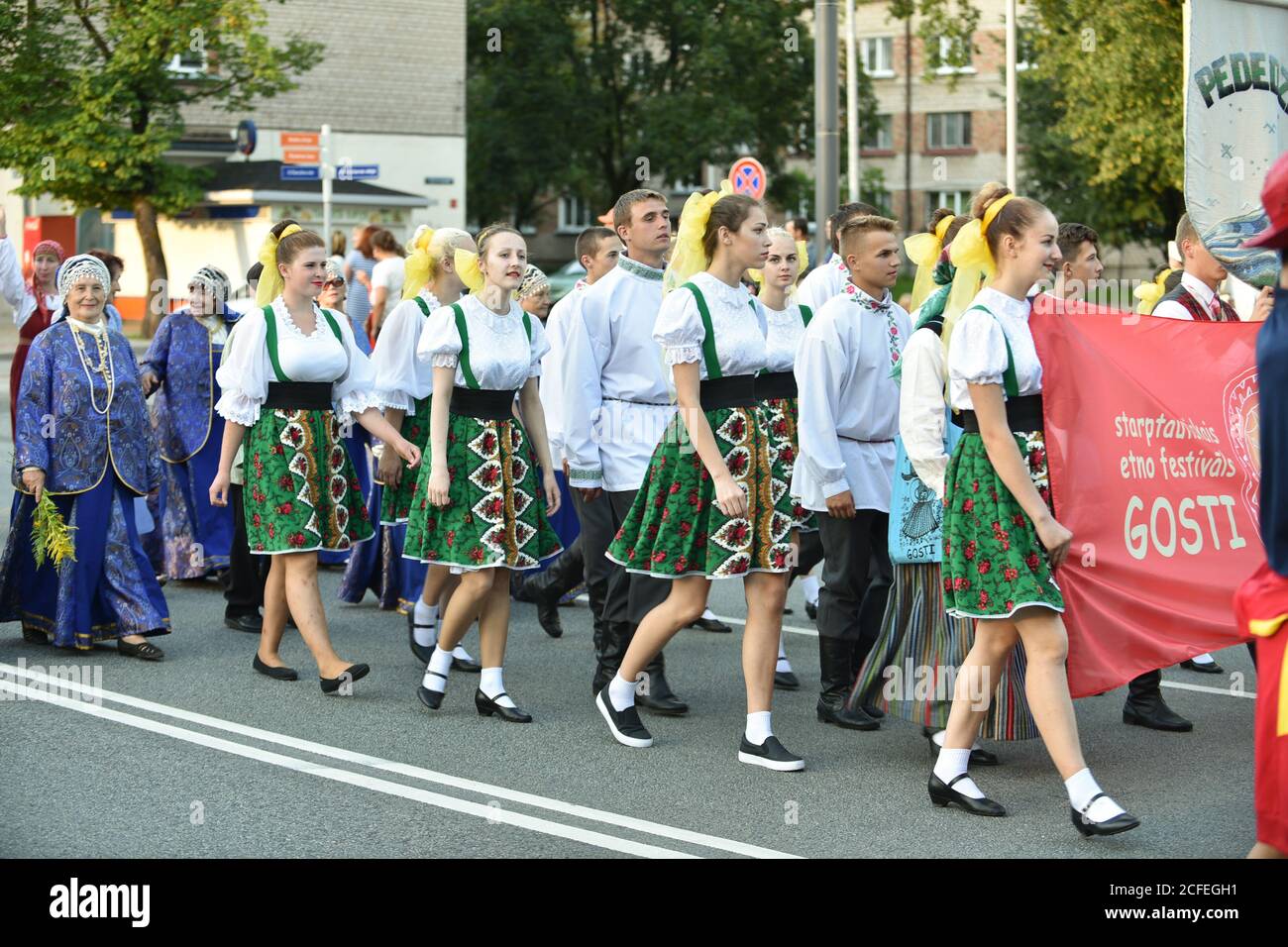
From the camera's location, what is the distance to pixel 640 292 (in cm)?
768

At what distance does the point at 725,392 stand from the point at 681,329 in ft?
1.03

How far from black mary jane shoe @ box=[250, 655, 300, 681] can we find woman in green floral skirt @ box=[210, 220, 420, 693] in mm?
267

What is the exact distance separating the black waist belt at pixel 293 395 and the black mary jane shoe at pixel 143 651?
1541 mm

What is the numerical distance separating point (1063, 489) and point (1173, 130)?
78.1 feet

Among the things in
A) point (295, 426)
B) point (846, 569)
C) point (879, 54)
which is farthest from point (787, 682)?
point (879, 54)

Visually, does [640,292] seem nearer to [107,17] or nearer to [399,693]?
[399,693]

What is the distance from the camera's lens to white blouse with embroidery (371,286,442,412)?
8859mm

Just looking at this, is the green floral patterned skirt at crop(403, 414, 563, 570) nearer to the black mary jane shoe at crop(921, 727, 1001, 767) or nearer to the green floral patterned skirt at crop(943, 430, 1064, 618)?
the black mary jane shoe at crop(921, 727, 1001, 767)

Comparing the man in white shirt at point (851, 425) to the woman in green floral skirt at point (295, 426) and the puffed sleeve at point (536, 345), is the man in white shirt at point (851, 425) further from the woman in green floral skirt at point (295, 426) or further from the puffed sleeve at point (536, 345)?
the woman in green floral skirt at point (295, 426)

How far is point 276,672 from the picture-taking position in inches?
326

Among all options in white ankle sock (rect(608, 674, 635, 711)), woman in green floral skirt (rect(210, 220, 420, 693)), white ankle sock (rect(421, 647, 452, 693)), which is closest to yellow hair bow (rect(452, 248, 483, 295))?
woman in green floral skirt (rect(210, 220, 420, 693))

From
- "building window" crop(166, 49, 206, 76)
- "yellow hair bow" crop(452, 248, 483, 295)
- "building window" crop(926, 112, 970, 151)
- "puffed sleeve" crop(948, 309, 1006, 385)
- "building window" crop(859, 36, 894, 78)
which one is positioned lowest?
"puffed sleeve" crop(948, 309, 1006, 385)

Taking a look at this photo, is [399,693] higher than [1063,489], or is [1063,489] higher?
[1063,489]
